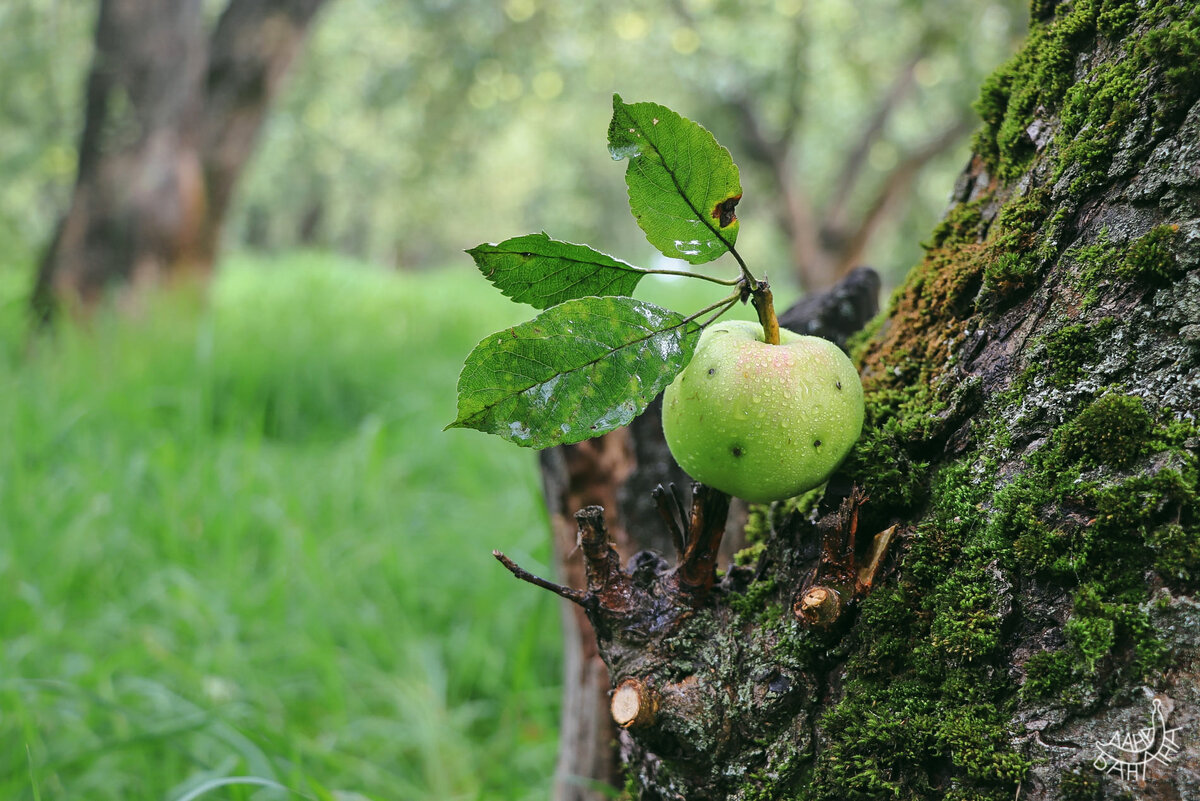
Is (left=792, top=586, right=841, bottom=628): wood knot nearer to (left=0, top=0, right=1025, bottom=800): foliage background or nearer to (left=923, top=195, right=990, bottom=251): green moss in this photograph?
(left=923, top=195, right=990, bottom=251): green moss

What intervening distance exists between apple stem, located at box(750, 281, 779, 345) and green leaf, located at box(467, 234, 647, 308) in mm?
146

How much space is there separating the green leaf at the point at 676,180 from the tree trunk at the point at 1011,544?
0.35 metres

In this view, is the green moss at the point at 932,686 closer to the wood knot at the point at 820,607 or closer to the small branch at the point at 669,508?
the wood knot at the point at 820,607

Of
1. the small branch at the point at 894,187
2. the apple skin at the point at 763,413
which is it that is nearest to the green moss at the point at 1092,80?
the apple skin at the point at 763,413

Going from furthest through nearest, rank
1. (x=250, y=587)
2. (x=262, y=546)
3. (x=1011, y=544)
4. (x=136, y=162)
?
(x=136, y=162)
(x=262, y=546)
(x=250, y=587)
(x=1011, y=544)

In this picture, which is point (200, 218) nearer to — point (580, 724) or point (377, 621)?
point (377, 621)

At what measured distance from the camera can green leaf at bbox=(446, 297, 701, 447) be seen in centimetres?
96

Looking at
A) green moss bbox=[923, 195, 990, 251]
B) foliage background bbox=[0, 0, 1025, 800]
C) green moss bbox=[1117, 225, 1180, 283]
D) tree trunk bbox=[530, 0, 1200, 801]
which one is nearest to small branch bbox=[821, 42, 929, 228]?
foliage background bbox=[0, 0, 1025, 800]

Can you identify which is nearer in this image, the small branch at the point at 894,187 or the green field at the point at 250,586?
the green field at the point at 250,586

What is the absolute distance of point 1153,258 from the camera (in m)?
0.90

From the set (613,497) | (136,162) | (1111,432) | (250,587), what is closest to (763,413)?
(1111,432)

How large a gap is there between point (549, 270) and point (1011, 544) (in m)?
0.64

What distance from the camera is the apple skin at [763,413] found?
983 millimetres

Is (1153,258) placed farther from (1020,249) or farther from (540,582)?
(540,582)
